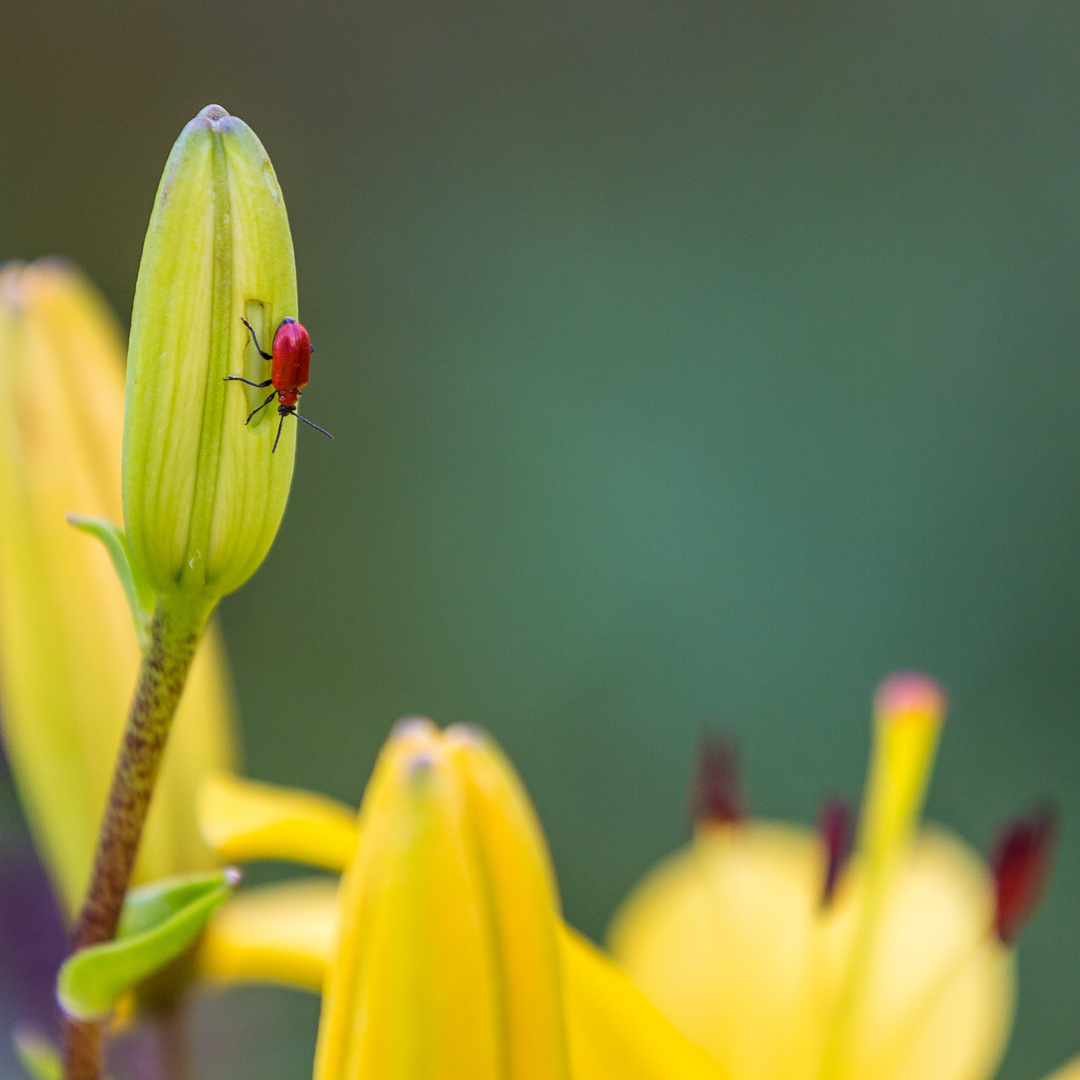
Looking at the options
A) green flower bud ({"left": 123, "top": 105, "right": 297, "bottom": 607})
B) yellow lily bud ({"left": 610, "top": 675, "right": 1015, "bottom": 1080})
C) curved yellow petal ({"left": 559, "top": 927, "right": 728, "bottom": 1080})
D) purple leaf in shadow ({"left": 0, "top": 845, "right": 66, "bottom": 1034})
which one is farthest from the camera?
purple leaf in shadow ({"left": 0, "top": 845, "right": 66, "bottom": 1034})

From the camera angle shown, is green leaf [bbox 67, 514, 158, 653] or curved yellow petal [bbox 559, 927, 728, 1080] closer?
green leaf [bbox 67, 514, 158, 653]

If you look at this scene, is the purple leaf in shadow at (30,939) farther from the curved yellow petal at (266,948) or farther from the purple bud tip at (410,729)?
the purple bud tip at (410,729)

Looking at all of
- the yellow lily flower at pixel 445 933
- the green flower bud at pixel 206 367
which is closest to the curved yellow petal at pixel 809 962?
the yellow lily flower at pixel 445 933

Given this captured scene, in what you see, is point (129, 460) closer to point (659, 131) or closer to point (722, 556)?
point (722, 556)

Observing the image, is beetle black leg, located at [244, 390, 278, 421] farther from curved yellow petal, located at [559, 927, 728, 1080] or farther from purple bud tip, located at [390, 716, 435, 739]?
curved yellow petal, located at [559, 927, 728, 1080]

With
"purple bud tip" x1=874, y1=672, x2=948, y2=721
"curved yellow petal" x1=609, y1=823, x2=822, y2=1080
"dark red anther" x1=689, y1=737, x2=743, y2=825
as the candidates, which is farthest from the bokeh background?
"purple bud tip" x1=874, y1=672, x2=948, y2=721

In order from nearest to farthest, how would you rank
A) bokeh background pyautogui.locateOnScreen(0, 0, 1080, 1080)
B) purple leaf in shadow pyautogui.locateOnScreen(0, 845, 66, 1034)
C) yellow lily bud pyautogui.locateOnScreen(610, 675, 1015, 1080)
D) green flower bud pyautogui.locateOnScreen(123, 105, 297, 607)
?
green flower bud pyautogui.locateOnScreen(123, 105, 297, 607) → yellow lily bud pyautogui.locateOnScreen(610, 675, 1015, 1080) → purple leaf in shadow pyautogui.locateOnScreen(0, 845, 66, 1034) → bokeh background pyautogui.locateOnScreen(0, 0, 1080, 1080)
